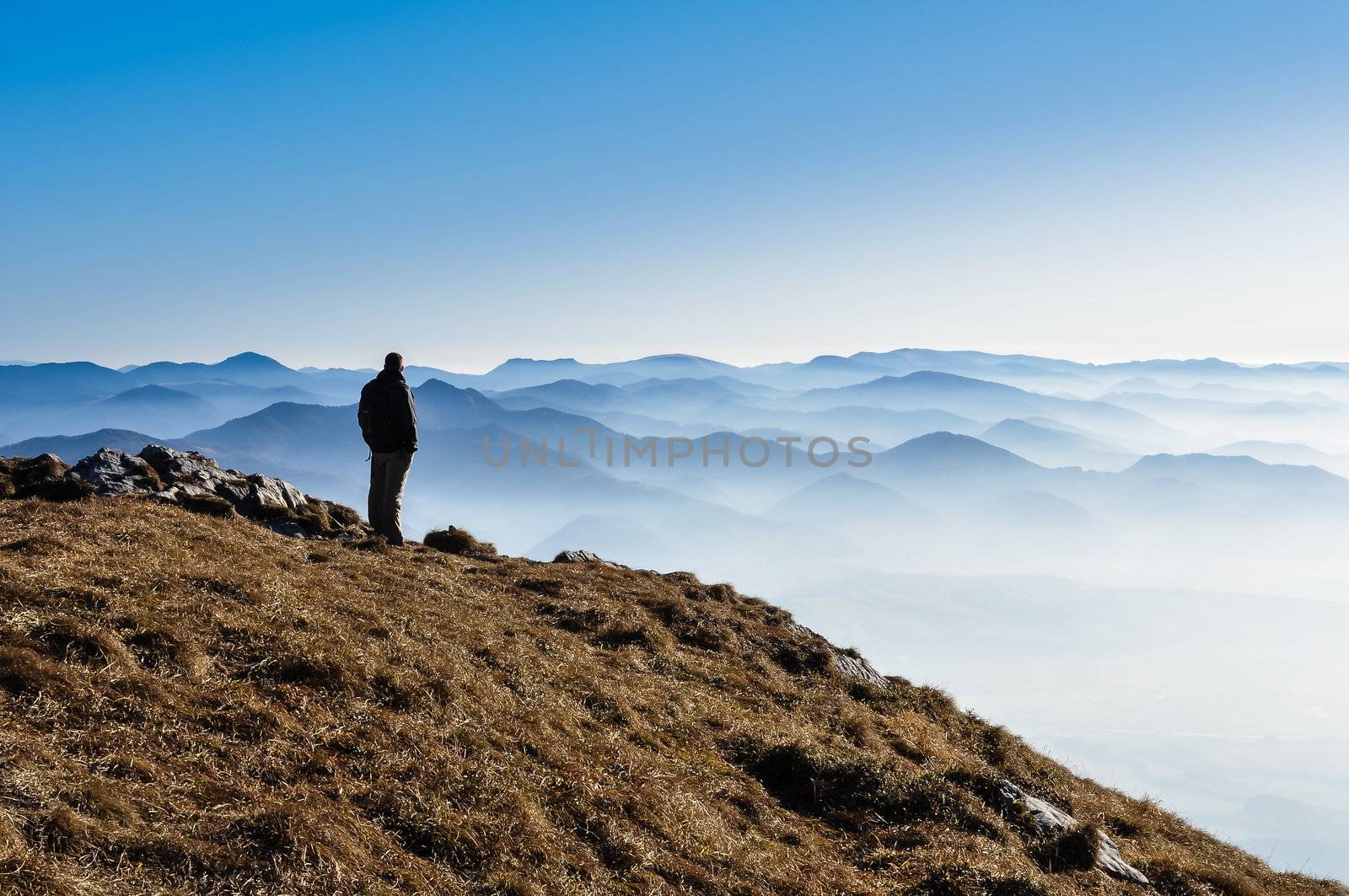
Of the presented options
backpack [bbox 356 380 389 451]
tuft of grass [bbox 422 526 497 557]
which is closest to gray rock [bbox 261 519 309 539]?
backpack [bbox 356 380 389 451]

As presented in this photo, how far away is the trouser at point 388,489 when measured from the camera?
24.8 meters

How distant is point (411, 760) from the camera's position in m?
8.80

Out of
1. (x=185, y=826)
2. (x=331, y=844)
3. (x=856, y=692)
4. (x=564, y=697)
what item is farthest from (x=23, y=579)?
(x=856, y=692)

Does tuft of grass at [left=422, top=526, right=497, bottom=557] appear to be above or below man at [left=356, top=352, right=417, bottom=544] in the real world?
below

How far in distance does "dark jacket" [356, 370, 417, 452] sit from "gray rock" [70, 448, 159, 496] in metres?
6.48

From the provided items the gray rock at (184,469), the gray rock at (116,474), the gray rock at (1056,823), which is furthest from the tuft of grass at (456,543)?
the gray rock at (1056,823)

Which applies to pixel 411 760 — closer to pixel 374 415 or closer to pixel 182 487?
pixel 374 415

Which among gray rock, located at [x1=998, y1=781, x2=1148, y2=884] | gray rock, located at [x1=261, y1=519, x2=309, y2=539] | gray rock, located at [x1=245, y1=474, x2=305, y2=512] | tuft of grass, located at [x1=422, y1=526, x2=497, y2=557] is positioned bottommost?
gray rock, located at [x1=998, y1=781, x2=1148, y2=884]

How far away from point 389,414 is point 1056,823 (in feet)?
72.5

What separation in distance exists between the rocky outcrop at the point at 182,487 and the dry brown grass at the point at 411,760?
8.97 ft

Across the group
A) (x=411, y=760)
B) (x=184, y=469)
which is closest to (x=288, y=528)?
(x=184, y=469)

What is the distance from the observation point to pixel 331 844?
6.72 m

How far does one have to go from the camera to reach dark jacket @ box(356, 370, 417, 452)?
2402 centimetres

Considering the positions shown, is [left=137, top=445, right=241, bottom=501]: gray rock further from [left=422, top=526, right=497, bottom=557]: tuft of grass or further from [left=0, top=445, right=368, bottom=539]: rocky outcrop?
[left=422, top=526, right=497, bottom=557]: tuft of grass
